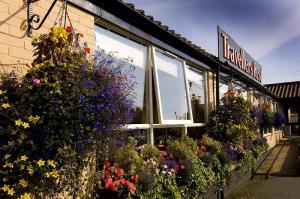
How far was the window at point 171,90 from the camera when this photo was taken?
6.32 m

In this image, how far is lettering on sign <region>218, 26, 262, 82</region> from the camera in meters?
10.0

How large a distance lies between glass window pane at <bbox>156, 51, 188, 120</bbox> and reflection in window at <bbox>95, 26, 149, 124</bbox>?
42 centimetres

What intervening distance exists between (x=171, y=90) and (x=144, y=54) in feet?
3.46

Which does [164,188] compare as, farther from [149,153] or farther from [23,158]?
[23,158]

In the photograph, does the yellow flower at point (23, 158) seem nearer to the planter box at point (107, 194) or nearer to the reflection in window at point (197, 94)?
the planter box at point (107, 194)

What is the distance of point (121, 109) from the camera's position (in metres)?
3.52

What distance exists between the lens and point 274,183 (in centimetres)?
1049

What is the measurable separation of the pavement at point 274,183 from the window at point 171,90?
2.75 m

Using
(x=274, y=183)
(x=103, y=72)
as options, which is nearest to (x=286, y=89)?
(x=274, y=183)

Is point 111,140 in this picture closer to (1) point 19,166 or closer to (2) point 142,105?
(1) point 19,166

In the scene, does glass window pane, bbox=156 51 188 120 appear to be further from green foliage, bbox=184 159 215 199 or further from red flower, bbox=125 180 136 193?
red flower, bbox=125 180 136 193

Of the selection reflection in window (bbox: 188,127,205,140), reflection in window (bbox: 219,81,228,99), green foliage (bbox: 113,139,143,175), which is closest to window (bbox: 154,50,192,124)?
reflection in window (bbox: 188,127,205,140)

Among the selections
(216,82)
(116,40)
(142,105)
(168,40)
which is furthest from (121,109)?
(216,82)

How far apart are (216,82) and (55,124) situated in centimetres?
743
